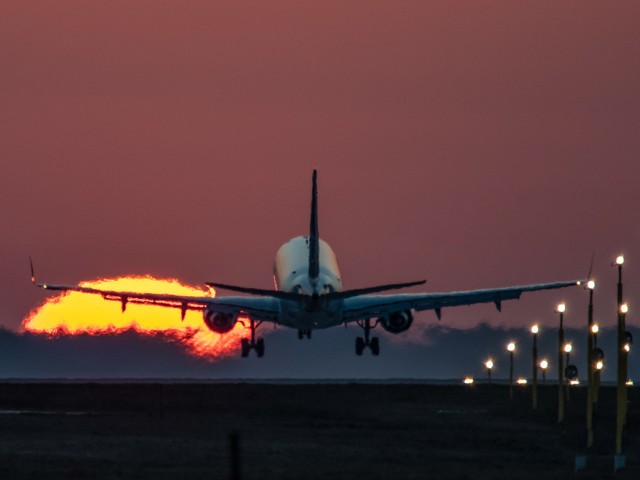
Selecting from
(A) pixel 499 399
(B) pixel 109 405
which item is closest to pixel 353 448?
(B) pixel 109 405

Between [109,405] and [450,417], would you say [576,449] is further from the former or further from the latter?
[109,405]

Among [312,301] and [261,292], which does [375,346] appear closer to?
[312,301]

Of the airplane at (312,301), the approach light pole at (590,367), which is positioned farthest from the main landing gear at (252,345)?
the approach light pole at (590,367)

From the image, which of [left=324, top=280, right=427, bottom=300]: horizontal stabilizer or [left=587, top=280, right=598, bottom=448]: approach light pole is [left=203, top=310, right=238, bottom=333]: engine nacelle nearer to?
[left=324, top=280, right=427, bottom=300]: horizontal stabilizer

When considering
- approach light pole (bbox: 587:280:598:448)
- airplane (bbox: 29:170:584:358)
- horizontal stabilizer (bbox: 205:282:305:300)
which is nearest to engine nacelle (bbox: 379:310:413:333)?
airplane (bbox: 29:170:584:358)

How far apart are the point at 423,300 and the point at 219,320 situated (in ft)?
46.6

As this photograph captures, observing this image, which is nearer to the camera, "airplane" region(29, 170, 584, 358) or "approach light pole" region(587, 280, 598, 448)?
"approach light pole" region(587, 280, 598, 448)

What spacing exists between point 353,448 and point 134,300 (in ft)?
206

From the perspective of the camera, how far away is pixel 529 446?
75688mm

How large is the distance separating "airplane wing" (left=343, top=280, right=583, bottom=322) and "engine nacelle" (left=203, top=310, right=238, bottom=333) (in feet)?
26.9

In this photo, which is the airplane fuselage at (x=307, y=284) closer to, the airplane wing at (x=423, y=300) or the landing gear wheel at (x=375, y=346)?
the airplane wing at (x=423, y=300)

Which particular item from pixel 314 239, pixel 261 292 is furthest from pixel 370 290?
pixel 314 239

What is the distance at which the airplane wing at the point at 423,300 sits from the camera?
132 m

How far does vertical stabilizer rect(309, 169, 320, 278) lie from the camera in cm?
12988
